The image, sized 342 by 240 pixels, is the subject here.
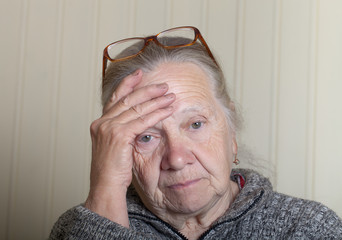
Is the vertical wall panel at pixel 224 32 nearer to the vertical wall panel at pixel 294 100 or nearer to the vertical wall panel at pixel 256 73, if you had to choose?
the vertical wall panel at pixel 256 73

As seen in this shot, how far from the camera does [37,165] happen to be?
Result: 2.33 metres

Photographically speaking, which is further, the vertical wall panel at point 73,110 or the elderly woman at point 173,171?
the vertical wall panel at point 73,110

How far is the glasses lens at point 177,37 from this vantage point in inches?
57.6

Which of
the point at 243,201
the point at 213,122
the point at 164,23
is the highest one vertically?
the point at 164,23

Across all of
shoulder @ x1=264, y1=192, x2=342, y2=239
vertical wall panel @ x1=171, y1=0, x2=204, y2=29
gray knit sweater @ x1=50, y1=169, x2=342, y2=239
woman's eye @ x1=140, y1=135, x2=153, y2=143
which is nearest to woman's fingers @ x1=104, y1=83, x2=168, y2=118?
woman's eye @ x1=140, y1=135, x2=153, y2=143

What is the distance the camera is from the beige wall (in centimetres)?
209

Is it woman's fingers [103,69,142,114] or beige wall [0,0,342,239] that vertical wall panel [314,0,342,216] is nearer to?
beige wall [0,0,342,239]

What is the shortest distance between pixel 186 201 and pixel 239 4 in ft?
4.19

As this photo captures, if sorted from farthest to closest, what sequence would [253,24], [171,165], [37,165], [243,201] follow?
[37,165], [253,24], [243,201], [171,165]

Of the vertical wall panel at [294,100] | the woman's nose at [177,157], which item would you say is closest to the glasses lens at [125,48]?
the woman's nose at [177,157]

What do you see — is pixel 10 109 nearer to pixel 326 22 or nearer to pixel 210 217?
pixel 210 217

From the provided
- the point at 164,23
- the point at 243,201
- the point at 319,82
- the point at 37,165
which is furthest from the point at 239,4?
the point at 37,165

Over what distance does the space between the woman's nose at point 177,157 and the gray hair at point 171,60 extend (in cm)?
25

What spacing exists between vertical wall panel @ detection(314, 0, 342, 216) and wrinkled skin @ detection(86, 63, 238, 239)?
85 cm
